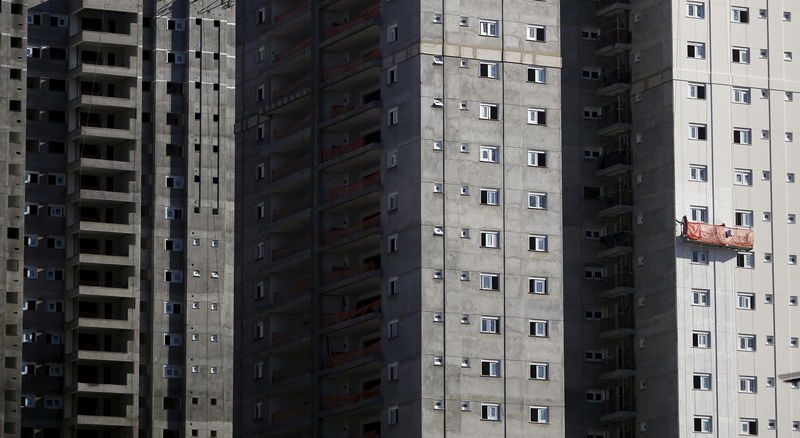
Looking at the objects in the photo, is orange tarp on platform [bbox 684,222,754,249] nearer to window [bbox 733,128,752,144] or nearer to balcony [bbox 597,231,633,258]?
balcony [bbox 597,231,633,258]

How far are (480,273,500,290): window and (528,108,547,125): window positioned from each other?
8587mm

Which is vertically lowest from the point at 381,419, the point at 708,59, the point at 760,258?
the point at 381,419

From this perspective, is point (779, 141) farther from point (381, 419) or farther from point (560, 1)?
point (381, 419)

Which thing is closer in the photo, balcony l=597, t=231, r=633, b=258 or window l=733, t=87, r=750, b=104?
window l=733, t=87, r=750, b=104

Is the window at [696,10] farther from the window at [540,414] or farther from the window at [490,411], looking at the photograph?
the window at [490,411]

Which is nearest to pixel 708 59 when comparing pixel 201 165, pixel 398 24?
pixel 398 24

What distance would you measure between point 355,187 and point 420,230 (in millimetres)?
7395

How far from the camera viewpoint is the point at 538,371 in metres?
131

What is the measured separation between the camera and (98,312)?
→ 550 feet

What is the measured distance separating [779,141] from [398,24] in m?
21.4

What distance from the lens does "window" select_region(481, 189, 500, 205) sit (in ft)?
433

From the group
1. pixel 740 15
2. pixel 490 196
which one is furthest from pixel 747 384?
pixel 740 15

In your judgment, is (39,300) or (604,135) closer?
(604,135)

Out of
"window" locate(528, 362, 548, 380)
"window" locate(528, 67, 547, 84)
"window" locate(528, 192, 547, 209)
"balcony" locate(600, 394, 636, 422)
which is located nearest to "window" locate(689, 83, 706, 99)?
"window" locate(528, 67, 547, 84)
